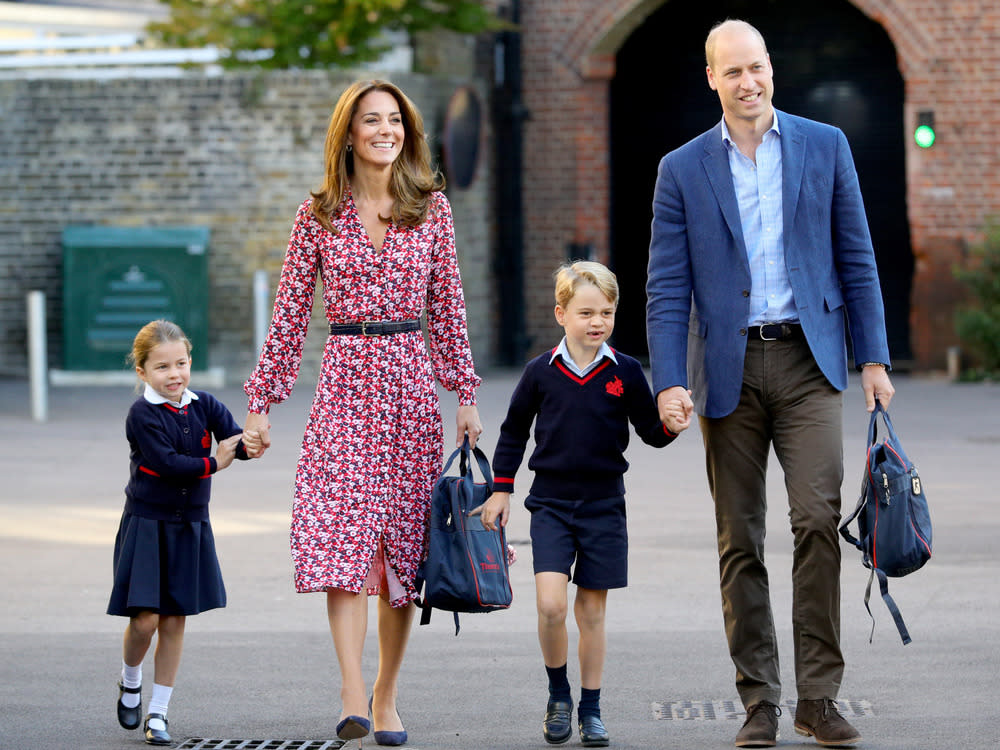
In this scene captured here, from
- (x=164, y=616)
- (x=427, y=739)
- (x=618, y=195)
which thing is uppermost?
(x=618, y=195)

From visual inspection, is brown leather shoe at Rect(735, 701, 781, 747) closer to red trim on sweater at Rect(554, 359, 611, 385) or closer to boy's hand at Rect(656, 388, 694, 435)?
boy's hand at Rect(656, 388, 694, 435)

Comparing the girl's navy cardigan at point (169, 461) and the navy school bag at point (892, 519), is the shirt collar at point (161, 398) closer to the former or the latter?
the girl's navy cardigan at point (169, 461)

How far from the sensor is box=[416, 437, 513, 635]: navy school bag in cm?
495

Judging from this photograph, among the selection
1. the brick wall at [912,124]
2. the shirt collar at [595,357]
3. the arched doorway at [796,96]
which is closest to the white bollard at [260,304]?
the brick wall at [912,124]

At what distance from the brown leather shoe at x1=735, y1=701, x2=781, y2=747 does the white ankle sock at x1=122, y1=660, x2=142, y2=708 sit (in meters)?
1.78

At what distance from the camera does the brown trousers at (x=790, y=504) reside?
4.89m

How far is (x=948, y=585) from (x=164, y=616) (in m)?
3.51

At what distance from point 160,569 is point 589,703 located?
1323 millimetres

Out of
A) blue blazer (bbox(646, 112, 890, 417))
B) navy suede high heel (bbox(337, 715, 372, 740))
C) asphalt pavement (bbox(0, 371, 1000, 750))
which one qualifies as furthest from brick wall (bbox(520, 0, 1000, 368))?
navy suede high heel (bbox(337, 715, 372, 740))

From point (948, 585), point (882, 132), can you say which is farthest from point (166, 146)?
point (948, 585)

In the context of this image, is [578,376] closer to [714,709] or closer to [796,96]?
[714,709]

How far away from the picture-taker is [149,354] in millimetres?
5223

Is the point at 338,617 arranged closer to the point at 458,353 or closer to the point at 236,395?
the point at 458,353

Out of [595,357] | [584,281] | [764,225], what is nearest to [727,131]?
[764,225]
